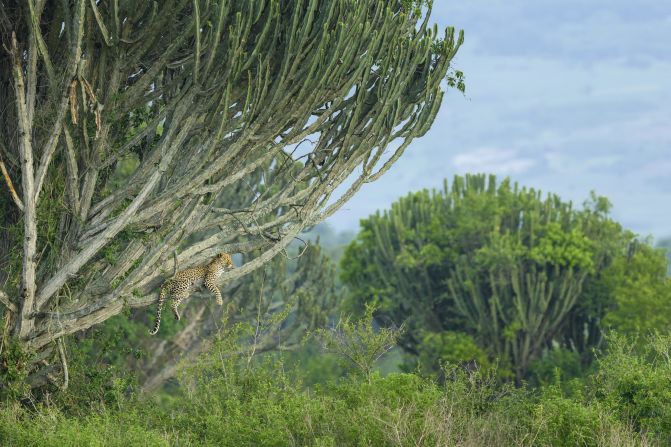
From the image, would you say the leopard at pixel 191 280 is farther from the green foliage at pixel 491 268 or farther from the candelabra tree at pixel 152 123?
the green foliage at pixel 491 268

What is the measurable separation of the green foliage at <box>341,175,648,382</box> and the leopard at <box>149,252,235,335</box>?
1618 centimetres

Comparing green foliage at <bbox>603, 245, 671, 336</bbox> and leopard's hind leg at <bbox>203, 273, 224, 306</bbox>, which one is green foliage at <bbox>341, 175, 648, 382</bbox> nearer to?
green foliage at <bbox>603, 245, 671, 336</bbox>

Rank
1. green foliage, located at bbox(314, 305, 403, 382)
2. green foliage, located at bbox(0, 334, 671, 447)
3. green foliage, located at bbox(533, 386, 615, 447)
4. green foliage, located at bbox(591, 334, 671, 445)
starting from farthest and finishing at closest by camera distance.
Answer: green foliage, located at bbox(314, 305, 403, 382) < green foliage, located at bbox(591, 334, 671, 445) < green foliage, located at bbox(533, 386, 615, 447) < green foliage, located at bbox(0, 334, 671, 447)

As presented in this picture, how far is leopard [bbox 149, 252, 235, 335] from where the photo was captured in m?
13.4

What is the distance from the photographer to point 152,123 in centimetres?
1284

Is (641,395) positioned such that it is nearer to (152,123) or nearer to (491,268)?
(152,123)

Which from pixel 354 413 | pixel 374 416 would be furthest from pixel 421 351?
pixel 374 416

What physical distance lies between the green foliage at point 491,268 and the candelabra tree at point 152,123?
642 inches

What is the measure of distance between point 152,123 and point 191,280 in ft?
6.97

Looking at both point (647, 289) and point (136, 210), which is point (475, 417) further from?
point (647, 289)

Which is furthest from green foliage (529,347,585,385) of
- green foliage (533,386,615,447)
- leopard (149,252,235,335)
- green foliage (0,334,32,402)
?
green foliage (0,334,32,402)

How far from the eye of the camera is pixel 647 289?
28.8 metres

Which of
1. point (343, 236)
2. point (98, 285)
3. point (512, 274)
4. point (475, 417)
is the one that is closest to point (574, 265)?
point (512, 274)

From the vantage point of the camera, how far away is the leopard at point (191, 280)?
44.1ft
